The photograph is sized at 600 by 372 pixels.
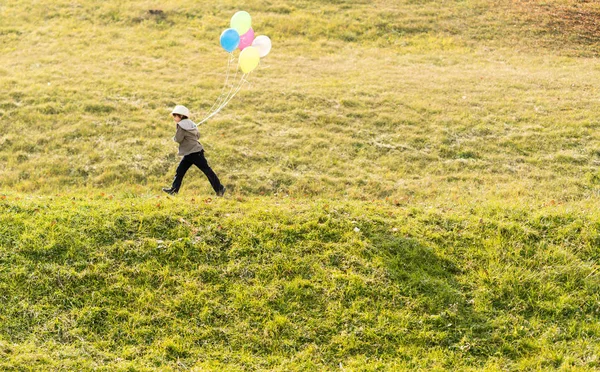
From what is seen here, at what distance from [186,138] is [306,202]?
95.0 inches

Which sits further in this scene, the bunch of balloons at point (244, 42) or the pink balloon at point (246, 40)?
the pink balloon at point (246, 40)

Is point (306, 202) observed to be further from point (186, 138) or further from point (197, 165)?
point (186, 138)

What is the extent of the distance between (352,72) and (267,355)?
13061 mm

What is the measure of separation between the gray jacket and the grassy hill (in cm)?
90

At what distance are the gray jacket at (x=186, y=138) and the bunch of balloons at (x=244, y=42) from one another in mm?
1417

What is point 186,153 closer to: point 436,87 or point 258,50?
point 258,50

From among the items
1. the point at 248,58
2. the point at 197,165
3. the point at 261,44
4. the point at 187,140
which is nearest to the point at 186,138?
the point at 187,140

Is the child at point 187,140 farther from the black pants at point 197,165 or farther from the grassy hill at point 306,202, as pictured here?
the grassy hill at point 306,202

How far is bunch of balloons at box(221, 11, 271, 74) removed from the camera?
31.5ft

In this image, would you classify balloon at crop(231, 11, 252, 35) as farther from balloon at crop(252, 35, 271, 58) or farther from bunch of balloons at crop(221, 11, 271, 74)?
balloon at crop(252, 35, 271, 58)


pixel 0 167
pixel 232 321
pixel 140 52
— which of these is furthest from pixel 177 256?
pixel 140 52

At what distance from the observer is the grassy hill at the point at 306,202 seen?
6.44m

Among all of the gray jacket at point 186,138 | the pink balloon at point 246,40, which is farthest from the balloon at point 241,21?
the gray jacket at point 186,138

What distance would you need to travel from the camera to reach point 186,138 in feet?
30.9
